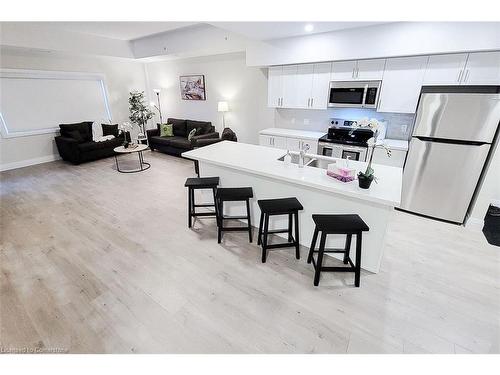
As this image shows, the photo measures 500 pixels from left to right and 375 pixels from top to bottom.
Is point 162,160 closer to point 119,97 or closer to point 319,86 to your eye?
point 119,97

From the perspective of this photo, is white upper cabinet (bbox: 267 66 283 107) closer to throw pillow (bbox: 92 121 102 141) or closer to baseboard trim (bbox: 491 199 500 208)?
baseboard trim (bbox: 491 199 500 208)

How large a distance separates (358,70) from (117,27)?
4.69 meters

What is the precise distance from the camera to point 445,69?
9.86 ft

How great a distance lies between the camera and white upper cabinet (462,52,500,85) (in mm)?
2732

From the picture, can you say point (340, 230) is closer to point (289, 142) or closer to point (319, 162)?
point (319, 162)

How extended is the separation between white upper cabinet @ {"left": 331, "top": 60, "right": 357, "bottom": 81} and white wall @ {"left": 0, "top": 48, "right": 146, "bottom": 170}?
6.06 meters

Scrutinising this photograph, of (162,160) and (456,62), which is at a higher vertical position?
(456,62)

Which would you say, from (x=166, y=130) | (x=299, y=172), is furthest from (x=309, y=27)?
(x=166, y=130)

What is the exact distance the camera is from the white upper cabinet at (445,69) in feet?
9.53

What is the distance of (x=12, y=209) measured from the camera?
359 centimetres

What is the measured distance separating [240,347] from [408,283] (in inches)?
65.5

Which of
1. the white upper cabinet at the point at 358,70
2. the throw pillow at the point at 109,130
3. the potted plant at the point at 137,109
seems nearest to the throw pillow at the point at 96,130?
the throw pillow at the point at 109,130

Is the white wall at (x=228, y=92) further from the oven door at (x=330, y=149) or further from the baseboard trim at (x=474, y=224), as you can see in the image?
the baseboard trim at (x=474, y=224)
